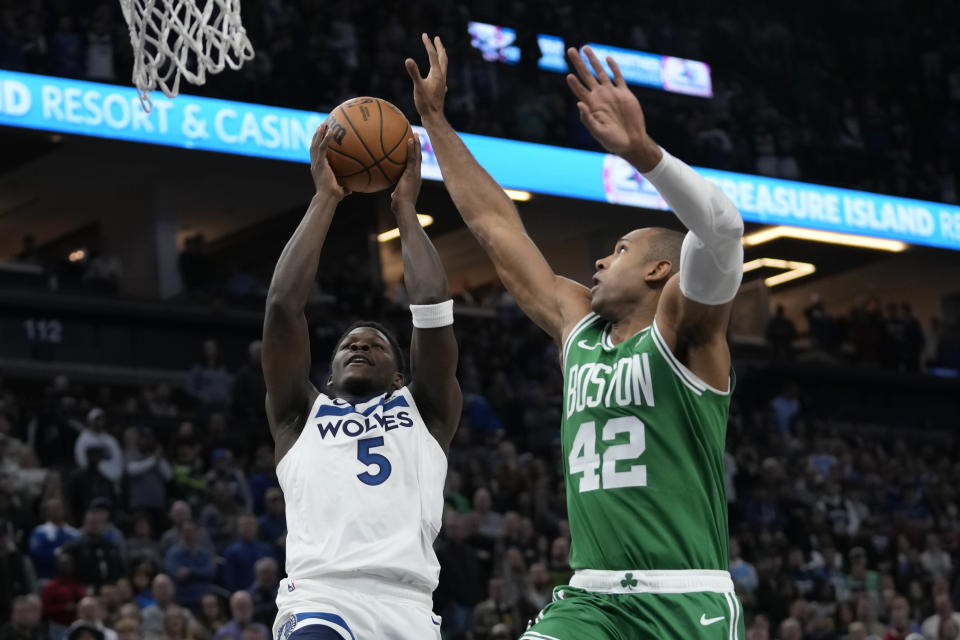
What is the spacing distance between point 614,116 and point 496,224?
1336 mm

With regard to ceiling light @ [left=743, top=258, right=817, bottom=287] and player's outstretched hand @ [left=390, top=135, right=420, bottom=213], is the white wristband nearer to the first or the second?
player's outstretched hand @ [left=390, top=135, right=420, bottom=213]

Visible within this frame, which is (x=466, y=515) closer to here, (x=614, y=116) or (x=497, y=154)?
(x=497, y=154)

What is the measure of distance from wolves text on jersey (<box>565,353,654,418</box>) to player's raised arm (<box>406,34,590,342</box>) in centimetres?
39

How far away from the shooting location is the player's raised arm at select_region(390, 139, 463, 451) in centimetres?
514

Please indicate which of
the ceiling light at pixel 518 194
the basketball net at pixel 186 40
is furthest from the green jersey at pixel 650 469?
the ceiling light at pixel 518 194

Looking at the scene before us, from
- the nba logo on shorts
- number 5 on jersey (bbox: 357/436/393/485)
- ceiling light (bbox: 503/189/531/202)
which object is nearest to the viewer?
the nba logo on shorts

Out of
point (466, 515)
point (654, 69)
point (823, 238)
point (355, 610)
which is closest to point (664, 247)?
point (355, 610)

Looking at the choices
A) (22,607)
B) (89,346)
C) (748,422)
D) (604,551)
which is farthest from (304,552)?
(748,422)

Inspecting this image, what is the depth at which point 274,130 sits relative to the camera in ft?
54.1

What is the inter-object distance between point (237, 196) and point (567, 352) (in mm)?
16780

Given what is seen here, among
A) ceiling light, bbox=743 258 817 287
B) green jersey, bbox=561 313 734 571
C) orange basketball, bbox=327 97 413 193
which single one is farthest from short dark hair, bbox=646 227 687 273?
ceiling light, bbox=743 258 817 287

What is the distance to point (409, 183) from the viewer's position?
5.45 meters

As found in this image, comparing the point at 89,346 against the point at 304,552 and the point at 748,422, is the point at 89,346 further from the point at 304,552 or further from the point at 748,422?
the point at 304,552

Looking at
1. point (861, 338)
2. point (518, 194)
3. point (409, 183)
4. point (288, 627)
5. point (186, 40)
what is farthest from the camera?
point (861, 338)
